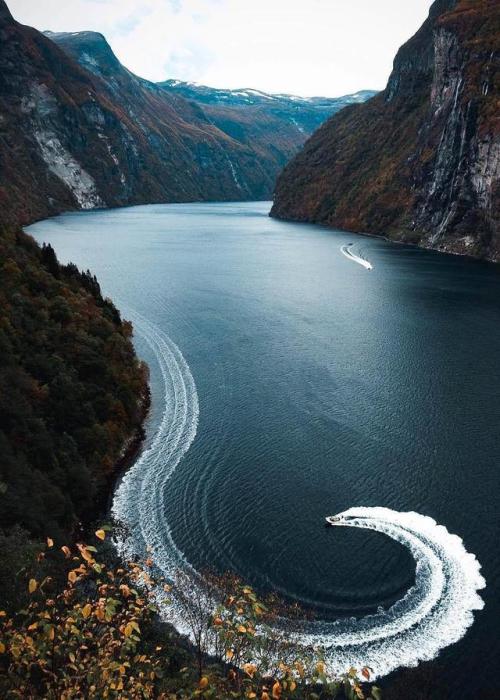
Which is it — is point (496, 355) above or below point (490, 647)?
above

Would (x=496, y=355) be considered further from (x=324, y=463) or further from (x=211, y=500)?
(x=211, y=500)

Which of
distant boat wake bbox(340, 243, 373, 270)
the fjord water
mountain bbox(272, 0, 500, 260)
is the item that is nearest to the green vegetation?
the fjord water

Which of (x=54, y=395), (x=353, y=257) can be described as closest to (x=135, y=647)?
(x=54, y=395)

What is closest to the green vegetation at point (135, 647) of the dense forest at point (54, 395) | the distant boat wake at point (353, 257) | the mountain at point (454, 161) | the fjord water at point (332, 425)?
the dense forest at point (54, 395)

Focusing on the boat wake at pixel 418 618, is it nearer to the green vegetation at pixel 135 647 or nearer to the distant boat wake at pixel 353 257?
Answer: the green vegetation at pixel 135 647

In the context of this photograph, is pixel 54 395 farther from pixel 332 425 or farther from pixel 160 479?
pixel 332 425

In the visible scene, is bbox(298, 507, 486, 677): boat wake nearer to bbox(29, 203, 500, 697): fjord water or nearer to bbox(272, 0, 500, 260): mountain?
bbox(29, 203, 500, 697): fjord water

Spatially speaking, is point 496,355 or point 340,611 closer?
point 340,611

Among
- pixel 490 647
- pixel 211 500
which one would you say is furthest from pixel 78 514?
pixel 490 647
